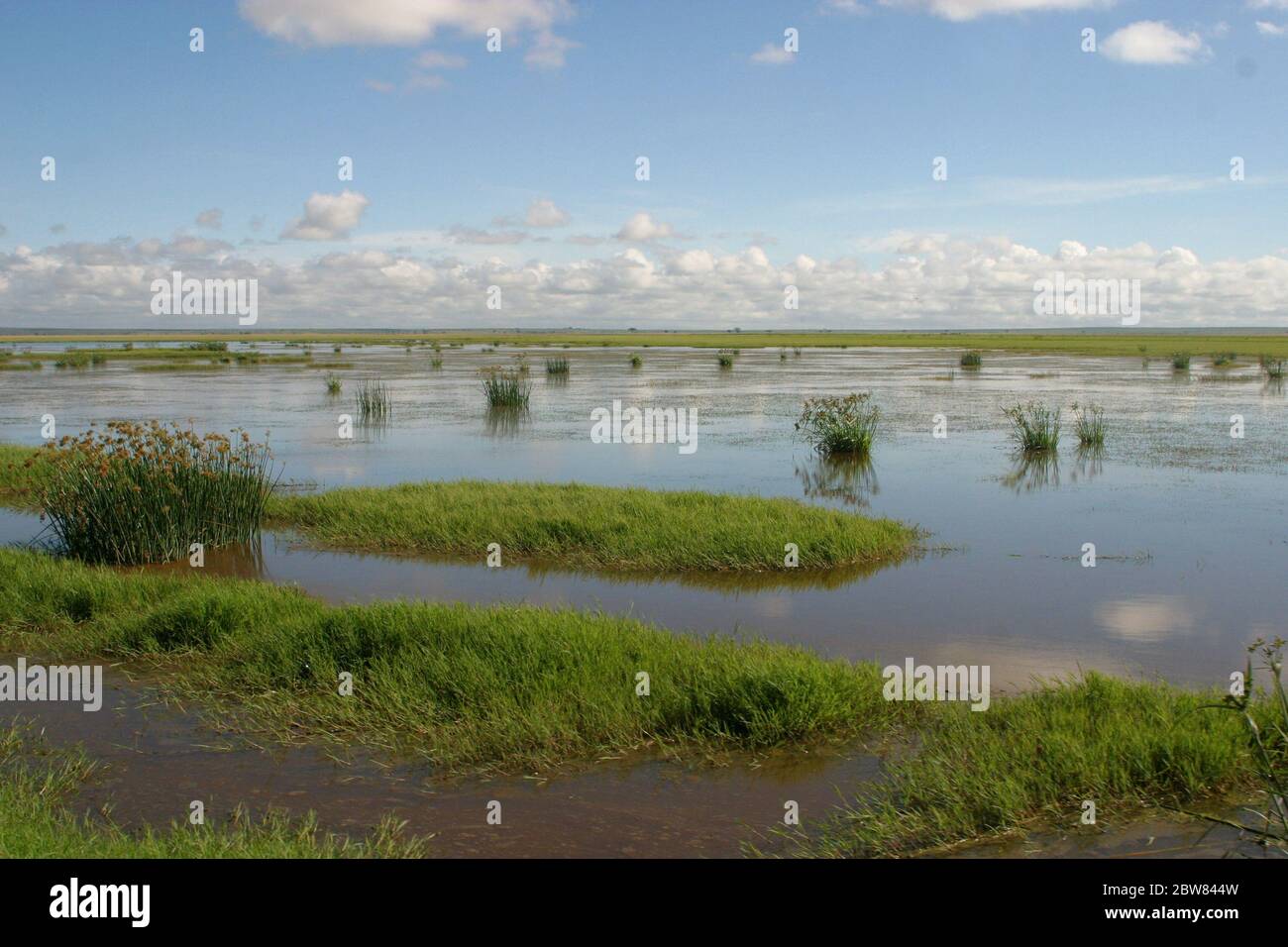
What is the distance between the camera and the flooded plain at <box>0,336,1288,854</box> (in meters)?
5.66

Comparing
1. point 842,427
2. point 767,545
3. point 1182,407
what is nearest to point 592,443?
point 842,427

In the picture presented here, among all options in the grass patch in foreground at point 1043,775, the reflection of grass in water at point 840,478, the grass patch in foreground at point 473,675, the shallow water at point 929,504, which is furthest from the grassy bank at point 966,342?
the grass patch in foreground at point 1043,775

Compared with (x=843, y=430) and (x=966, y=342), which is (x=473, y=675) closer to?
(x=843, y=430)

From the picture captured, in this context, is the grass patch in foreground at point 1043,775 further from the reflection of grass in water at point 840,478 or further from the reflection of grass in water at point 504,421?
the reflection of grass in water at point 504,421

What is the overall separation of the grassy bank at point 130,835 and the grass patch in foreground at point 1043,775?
212 cm

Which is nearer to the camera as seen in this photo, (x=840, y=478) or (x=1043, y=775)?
(x=1043, y=775)

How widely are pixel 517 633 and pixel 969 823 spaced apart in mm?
3403

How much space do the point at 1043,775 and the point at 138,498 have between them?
30.0 ft

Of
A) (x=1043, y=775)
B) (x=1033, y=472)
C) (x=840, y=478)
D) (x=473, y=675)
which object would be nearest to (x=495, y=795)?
(x=473, y=675)

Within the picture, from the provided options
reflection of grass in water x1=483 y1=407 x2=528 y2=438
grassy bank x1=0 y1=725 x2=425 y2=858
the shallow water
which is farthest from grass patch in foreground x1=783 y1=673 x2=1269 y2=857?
reflection of grass in water x1=483 y1=407 x2=528 y2=438

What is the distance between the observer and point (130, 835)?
500cm

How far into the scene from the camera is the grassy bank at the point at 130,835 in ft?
14.5

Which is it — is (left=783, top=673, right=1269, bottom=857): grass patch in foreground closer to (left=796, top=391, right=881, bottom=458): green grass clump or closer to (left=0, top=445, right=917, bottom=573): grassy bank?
(left=0, top=445, right=917, bottom=573): grassy bank
